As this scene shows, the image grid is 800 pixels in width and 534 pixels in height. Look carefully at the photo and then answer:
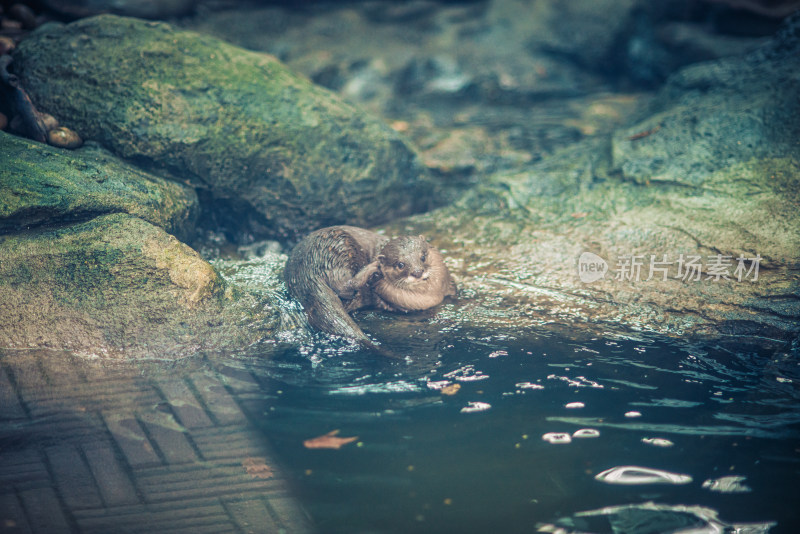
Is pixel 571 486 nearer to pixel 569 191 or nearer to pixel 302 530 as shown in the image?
pixel 302 530

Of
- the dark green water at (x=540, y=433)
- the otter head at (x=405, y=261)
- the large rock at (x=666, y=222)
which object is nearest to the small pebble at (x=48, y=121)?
the dark green water at (x=540, y=433)

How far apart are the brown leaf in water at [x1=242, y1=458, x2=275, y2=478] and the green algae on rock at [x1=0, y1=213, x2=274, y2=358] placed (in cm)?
100

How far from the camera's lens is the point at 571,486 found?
2.31 meters

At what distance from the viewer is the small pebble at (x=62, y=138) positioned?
389 cm

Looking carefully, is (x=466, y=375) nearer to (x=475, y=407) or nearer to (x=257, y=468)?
(x=475, y=407)

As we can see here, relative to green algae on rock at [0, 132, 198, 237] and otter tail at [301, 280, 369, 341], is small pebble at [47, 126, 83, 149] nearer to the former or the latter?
green algae on rock at [0, 132, 198, 237]

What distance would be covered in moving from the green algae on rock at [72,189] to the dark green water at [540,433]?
4.90ft

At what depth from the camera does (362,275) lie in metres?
3.65

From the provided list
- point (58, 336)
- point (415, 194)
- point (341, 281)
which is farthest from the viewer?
point (415, 194)

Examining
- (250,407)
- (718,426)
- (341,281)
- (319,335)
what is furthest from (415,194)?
(718,426)

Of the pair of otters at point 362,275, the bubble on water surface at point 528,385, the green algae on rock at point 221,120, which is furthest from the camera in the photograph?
the green algae on rock at point 221,120

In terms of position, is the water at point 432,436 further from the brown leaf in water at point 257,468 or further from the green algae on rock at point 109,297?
the green algae on rock at point 109,297

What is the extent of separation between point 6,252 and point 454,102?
6076 mm

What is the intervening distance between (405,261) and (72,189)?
7.01ft
